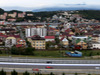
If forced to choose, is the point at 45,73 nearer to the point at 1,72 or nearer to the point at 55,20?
the point at 1,72

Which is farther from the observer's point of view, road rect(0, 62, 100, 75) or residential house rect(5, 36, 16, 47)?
residential house rect(5, 36, 16, 47)

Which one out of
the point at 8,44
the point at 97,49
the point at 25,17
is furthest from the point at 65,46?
the point at 25,17

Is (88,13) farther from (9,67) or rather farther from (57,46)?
(9,67)

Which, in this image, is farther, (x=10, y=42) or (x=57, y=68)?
(x=10, y=42)

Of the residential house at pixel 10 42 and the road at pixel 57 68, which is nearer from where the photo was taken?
the road at pixel 57 68

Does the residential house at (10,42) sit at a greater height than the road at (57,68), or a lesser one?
lesser

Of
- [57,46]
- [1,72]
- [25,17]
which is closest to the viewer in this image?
[1,72]

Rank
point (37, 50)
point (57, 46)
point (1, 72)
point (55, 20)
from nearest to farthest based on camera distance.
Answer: point (1, 72) → point (37, 50) → point (57, 46) → point (55, 20)

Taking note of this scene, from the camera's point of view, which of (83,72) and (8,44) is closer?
(83,72)

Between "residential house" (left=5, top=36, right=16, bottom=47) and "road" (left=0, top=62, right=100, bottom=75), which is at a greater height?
"road" (left=0, top=62, right=100, bottom=75)
